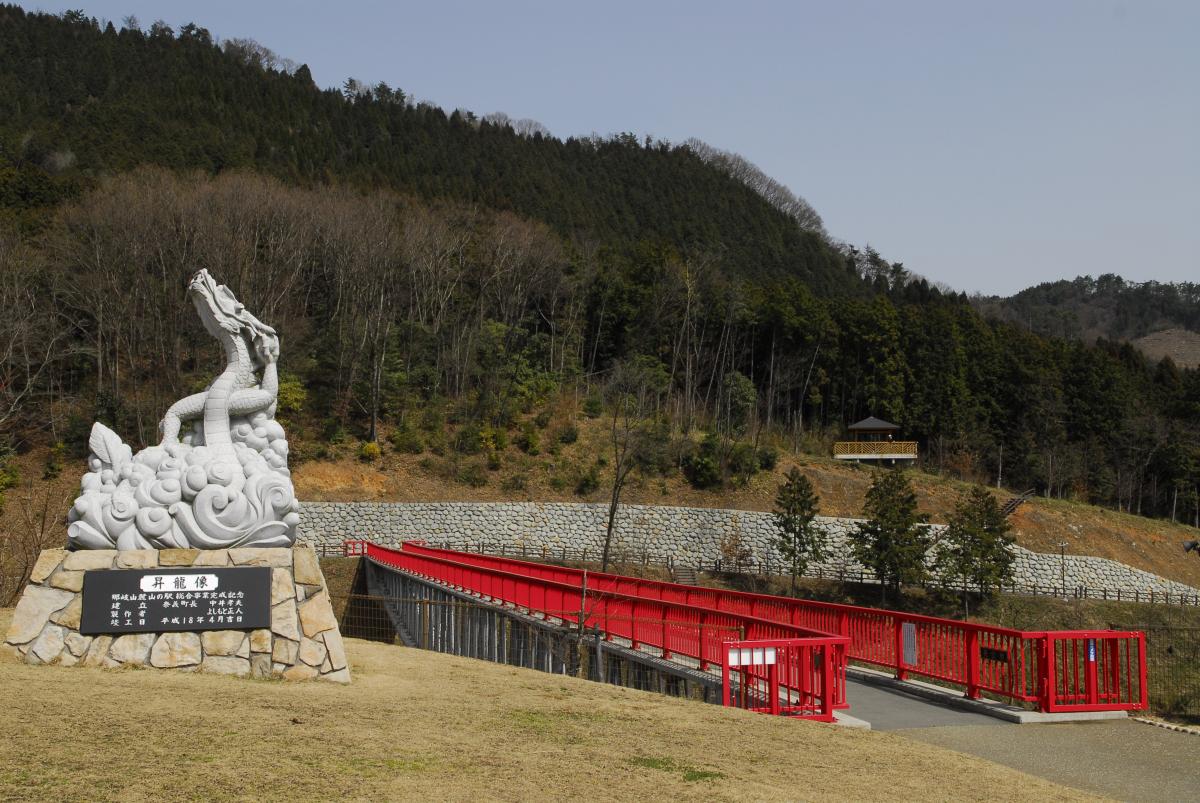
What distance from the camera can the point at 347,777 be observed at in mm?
6781

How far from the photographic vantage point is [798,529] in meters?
37.6

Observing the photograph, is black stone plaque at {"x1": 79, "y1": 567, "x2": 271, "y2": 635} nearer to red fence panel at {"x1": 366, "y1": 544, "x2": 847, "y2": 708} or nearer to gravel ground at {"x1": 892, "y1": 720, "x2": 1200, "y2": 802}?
red fence panel at {"x1": 366, "y1": 544, "x2": 847, "y2": 708}

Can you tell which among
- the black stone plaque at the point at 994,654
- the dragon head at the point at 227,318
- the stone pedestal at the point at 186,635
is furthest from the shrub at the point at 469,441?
the black stone plaque at the point at 994,654

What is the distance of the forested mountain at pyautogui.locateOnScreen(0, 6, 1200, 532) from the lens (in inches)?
1652

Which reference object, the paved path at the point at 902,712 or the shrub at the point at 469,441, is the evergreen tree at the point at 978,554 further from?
the paved path at the point at 902,712

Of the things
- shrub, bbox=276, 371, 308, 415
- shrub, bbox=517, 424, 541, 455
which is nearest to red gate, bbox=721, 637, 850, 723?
shrub, bbox=276, 371, 308, 415

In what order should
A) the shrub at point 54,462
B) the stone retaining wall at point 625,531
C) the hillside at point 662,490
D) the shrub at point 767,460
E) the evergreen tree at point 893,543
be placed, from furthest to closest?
the shrub at point 767,460 → the hillside at point 662,490 → the stone retaining wall at point 625,531 → the shrub at point 54,462 → the evergreen tree at point 893,543

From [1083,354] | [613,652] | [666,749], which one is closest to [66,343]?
[613,652]

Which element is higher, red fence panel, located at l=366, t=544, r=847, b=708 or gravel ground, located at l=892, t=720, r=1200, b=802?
red fence panel, located at l=366, t=544, r=847, b=708

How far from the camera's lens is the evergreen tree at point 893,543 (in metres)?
35.3

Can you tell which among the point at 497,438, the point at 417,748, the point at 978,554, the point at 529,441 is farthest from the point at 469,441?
the point at 417,748

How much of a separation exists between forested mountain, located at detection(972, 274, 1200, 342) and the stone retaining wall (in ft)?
214

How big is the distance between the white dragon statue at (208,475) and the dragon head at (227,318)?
12mm

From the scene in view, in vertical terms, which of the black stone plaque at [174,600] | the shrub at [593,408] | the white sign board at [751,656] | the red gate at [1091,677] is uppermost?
the shrub at [593,408]
